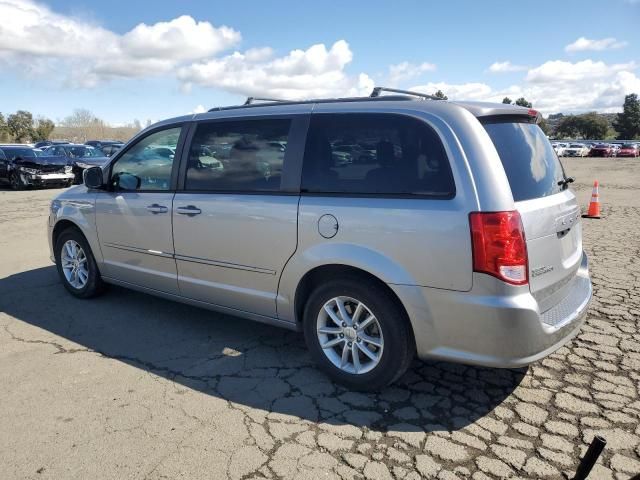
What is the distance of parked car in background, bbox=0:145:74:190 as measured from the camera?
17781 millimetres

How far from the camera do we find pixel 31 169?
1778 centimetres

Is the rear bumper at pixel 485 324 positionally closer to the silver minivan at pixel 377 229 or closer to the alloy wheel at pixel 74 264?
the silver minivan at pixel 377 229

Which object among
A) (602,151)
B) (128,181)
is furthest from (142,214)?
(602,151)

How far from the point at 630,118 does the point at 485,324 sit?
331 ft

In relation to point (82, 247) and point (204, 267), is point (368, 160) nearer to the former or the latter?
point (204, 267)

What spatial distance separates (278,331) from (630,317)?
3.21 meters

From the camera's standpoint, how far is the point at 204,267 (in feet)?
13.1

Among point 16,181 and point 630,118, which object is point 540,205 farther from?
point 630,118

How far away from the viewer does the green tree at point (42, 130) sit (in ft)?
276

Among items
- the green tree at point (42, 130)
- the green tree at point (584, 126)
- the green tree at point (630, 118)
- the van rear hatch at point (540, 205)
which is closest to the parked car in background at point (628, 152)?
the green tree at point (630, 118)

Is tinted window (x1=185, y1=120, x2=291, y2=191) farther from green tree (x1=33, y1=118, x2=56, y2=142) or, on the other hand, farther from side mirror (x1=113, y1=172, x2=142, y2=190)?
green tree (x1=33, y1=118, x2=56, y2=142)

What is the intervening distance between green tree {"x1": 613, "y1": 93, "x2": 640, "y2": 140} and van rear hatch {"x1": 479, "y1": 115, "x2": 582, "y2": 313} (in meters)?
99.3

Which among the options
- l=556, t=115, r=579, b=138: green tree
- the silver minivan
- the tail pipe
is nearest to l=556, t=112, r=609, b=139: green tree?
l=556, t=115, r=579, b=138: green tree

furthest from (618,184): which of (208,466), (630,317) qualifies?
(208,466)
